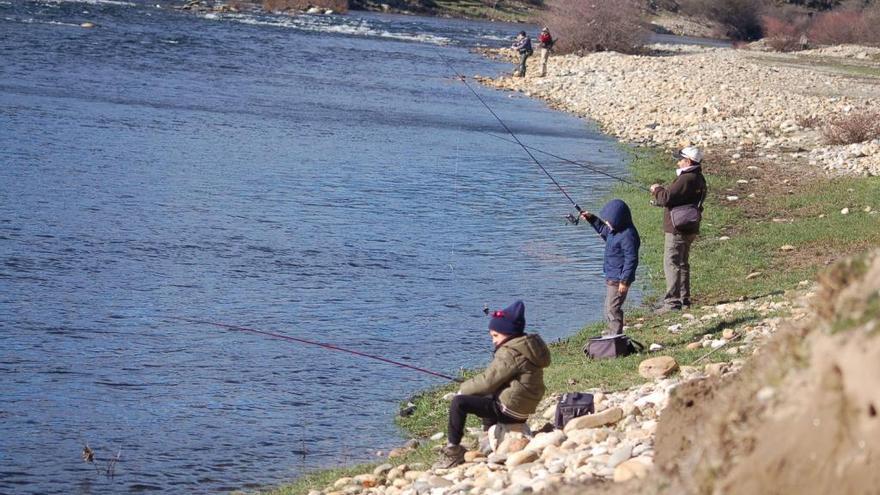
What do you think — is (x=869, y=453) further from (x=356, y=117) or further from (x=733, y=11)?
(x=733, y=11)

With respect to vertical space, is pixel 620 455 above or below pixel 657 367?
above

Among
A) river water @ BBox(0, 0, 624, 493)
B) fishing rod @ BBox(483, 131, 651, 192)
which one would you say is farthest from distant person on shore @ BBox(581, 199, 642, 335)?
fishing rod @ BBox(483, 131, 651, 192)

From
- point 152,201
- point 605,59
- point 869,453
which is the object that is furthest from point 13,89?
point 869,453

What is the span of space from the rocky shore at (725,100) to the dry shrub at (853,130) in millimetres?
282

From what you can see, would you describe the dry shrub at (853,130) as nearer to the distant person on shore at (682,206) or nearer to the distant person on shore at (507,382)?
the distant person on shore at (682,206)

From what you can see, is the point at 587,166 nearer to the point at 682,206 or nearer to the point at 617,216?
the point at 682,206

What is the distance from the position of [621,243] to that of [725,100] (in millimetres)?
21321

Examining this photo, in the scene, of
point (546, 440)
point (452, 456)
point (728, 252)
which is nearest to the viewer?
point (546, 440)

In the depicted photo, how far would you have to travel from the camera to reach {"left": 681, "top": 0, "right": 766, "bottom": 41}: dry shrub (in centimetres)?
8325

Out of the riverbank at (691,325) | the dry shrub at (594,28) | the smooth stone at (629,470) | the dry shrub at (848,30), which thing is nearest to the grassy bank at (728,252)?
the riverbank at (691,325)

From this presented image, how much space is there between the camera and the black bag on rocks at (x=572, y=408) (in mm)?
8406

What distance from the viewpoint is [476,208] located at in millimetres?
19969

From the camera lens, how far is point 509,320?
320 inches

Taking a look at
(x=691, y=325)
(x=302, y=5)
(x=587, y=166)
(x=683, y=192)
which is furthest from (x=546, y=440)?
(x=302, y=5)
